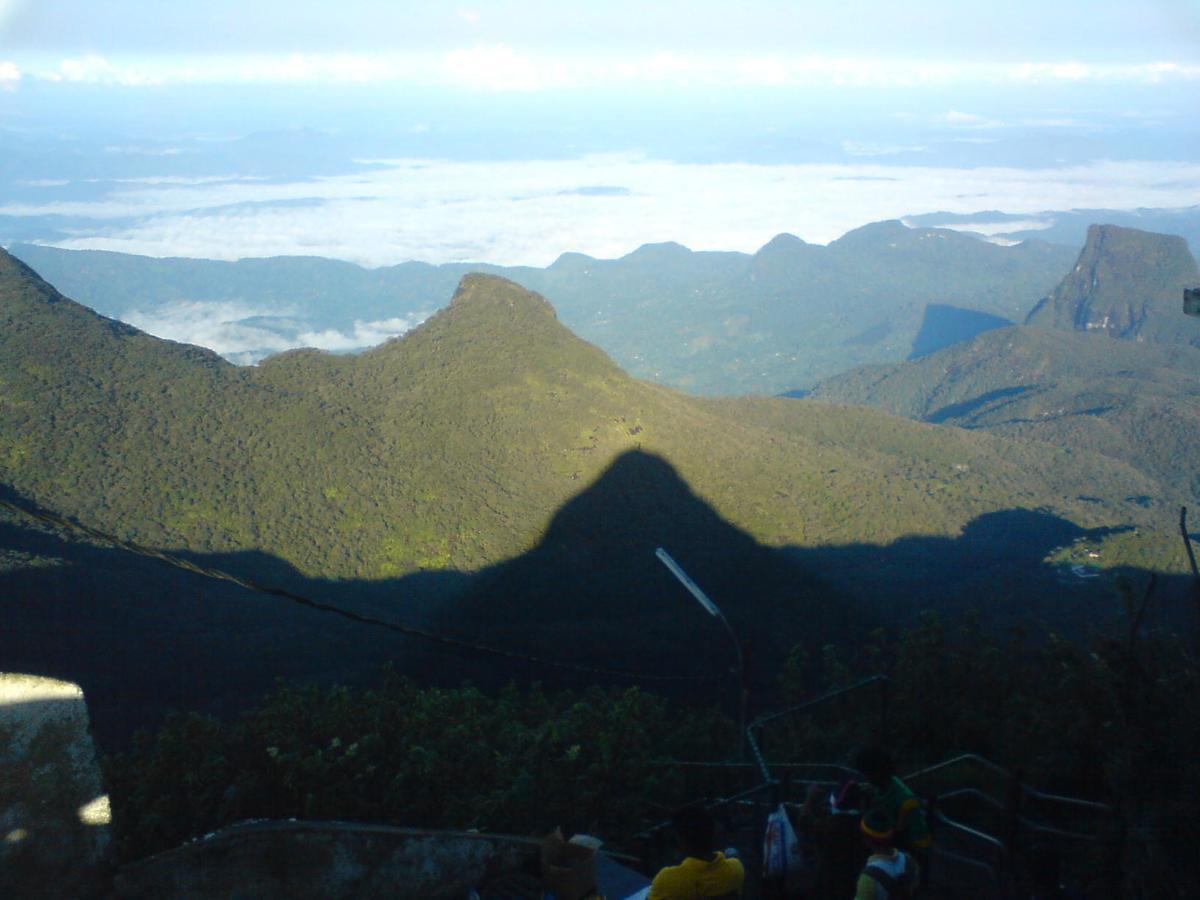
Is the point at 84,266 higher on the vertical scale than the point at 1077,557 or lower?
higher

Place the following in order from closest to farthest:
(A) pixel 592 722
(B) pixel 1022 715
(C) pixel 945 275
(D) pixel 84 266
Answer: (B) pixel 1022 715, (A) pixel 592 722, (D) pixel 84 266, (C) pixel 945 275

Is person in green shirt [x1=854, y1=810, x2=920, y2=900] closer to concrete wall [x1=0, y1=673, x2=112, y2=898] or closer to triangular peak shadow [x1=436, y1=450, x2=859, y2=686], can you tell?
concrete wall [x1=0, y1=673, x2=112, y2=898]

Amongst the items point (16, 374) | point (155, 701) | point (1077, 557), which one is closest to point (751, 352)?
point (1077, 557)

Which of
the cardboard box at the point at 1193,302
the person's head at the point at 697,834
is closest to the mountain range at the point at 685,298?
the cardboard box at the point at 1193,302

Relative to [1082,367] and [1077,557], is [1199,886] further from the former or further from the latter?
[1082,367]

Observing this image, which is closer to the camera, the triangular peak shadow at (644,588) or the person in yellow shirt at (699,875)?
the person in yellow shirt at (699,875)

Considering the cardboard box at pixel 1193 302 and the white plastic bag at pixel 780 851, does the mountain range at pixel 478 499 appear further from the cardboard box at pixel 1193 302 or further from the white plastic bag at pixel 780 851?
the cardboard box at pixel 1193 302

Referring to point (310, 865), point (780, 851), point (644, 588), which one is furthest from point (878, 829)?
point (644, 588)

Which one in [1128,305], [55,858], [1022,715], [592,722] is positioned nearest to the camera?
[55,858]
